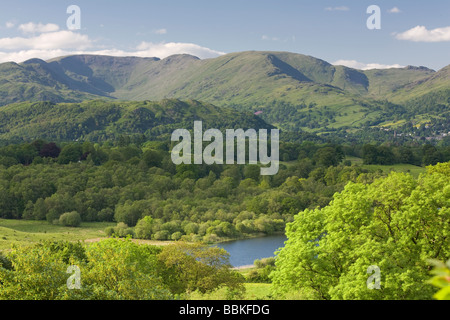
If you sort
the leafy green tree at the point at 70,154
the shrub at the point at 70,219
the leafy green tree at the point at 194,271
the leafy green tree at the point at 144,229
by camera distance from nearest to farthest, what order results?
the leafy green tree at the point at 194,271 → the leafy green tree at the point at 144,229 → the shrub at the point at 70,219 → the leafy green tree at the point at 70,154

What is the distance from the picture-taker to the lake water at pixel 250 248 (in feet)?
287

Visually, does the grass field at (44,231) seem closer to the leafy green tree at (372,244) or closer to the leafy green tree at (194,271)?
the leafy green tree at (194,271)

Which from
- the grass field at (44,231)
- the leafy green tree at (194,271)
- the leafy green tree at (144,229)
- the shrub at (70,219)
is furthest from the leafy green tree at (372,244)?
the shrub at (70,219)

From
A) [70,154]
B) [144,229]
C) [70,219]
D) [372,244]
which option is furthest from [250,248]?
[70,154]

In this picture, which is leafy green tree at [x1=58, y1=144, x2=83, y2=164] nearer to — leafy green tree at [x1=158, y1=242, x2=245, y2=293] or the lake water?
the lake water

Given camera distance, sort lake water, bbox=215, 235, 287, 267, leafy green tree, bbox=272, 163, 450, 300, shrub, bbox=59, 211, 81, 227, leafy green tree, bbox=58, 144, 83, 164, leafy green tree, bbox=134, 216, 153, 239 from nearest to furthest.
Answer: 1. leafy green tree, bbox=272, 163, 450, 300
2. lake water, bbox=215, 235, 287, 267
3. leafy green tree, bbox=134, 216, 153, 239
4. shrub, bbox=59, 211, 81, 227
5. leafy green tree, bbox=58, 144, 83, 164

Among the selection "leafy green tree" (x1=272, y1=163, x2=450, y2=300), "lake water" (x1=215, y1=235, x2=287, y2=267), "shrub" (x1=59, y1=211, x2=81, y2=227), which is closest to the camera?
"leafy green tree" (x1=272, y1=163, x2=450, y2=300)

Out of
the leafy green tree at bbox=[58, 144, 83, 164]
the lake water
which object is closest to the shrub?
the lake water

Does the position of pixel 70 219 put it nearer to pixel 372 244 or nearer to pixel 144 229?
pixel 144 229

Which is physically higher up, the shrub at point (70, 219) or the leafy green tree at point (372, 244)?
the leafy green tree at point (372, 244)

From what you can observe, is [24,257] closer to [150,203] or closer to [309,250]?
[309,250]

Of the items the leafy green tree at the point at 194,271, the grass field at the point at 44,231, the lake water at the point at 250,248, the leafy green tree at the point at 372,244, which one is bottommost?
the lake water at the point at 250,248

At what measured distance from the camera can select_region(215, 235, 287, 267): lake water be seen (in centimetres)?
8738
